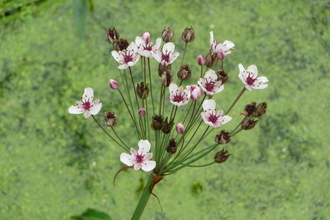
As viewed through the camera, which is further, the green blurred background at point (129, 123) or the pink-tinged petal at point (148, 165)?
the green blurred background at point (129, 123)

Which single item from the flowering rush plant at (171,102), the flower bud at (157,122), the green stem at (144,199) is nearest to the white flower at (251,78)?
the flowering rush plant at (171,102)

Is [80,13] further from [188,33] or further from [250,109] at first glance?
[250,109]

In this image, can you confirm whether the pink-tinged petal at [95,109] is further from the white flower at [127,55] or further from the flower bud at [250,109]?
the flower bud at [250,109]

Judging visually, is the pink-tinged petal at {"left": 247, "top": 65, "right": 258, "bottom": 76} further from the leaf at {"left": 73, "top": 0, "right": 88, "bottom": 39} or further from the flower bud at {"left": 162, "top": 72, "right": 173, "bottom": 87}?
the leaf at {"left": 73, "top": 0, "right": 88, "bottom": 39}

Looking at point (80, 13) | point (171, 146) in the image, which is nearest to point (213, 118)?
point (171, 146)

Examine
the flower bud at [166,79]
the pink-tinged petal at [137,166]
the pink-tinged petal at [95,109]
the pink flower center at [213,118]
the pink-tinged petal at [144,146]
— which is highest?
the flower bud at [166,79]

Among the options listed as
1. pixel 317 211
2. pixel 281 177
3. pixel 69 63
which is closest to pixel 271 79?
pixel 281 177

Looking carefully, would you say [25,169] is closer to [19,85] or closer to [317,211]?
[19,85]
